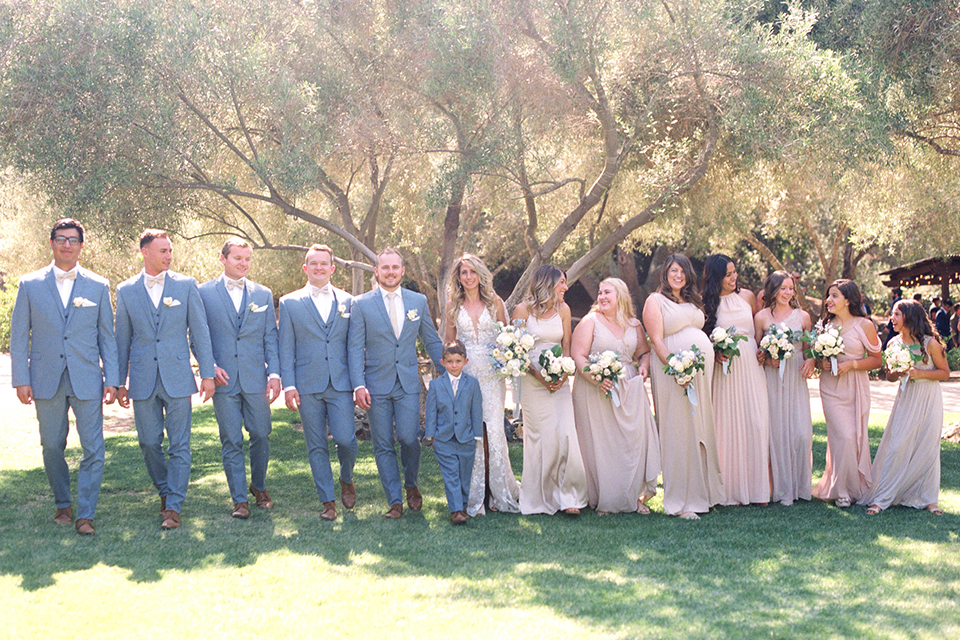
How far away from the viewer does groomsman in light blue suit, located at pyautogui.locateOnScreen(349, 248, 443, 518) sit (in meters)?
6.43

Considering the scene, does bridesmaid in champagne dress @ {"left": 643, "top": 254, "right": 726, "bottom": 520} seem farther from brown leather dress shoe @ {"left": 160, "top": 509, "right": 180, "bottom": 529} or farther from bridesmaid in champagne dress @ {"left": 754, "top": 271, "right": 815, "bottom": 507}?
brown leather dress shoe @ {"left": 160, "top": 509, "right": 180, "bottom": 529}

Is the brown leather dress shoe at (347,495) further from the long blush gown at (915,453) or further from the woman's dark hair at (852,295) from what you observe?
the woman's dark hair at (852,295)

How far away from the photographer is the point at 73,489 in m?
7.80

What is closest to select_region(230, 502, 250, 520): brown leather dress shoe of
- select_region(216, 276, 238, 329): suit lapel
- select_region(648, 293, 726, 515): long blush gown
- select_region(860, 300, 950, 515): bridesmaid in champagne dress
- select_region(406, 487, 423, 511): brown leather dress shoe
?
select_region(406, 487, 423, 511): brown leather dress shoe

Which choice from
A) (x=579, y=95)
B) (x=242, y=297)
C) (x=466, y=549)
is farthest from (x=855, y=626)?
(x=579, y=95)

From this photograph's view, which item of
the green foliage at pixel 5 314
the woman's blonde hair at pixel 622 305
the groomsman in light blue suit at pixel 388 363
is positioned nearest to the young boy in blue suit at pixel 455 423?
the groomsman in light blue suit at pixel 388 363

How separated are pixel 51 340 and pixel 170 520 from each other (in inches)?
60.5

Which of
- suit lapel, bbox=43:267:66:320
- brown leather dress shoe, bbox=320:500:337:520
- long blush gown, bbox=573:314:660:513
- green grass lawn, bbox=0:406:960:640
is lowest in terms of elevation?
green grass lawn, bbox=0:406:960:640

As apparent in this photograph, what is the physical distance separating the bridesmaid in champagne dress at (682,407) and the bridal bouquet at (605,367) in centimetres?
41

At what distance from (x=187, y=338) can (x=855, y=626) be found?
4.82 meters

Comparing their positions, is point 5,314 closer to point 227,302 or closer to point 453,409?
point 227,302

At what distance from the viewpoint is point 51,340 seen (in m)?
5.86

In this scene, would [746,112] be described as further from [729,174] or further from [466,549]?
[466,549]

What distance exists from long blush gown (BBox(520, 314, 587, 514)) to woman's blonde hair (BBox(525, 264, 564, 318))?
3.6 inches
